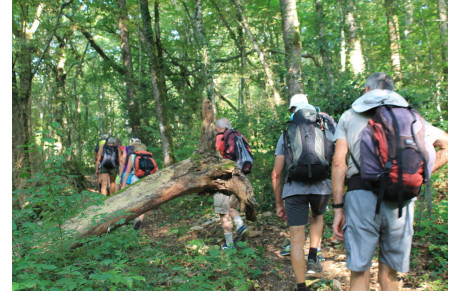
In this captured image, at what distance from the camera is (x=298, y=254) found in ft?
11.9

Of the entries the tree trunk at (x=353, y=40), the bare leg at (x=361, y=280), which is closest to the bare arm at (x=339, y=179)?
the bare leg at (x=361, y=280)

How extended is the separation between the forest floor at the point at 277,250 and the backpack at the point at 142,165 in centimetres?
146

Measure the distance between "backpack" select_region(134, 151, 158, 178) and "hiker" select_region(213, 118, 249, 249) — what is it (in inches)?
97.5

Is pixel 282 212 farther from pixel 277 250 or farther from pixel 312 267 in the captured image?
pixel 277 250

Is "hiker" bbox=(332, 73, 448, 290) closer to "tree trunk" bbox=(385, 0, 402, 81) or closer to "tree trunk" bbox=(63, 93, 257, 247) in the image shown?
A: "tree trunk" bbox=(63, 93, 257, 247)

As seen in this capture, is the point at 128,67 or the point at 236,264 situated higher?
the point at 128,67

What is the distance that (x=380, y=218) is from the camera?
2.62 meters

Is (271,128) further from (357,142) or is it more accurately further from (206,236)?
(357,142)

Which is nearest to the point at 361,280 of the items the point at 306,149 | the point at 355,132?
the point at 355,132

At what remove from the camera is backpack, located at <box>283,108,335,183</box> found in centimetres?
369

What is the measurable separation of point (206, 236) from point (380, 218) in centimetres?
480

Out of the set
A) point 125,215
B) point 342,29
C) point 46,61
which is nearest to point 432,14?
point 342,29

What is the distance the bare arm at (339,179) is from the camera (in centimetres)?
279

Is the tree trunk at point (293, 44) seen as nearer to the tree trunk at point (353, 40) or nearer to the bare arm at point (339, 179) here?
the tree trunk at point (353, 40)
